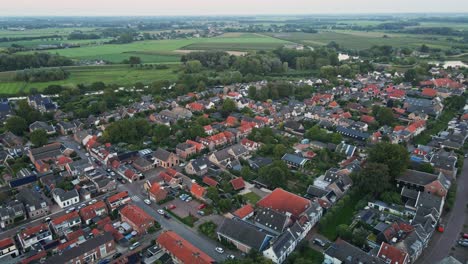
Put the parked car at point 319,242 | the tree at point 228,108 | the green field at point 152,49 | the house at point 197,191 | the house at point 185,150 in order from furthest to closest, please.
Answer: the green field at point 152,49 < the tree at point 228,108 < the house at point 185,150 < the house at point 197,191 < the parked car at point 319,242

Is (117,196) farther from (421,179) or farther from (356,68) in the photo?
(356,68)

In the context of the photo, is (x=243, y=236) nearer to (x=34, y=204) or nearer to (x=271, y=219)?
(x=271, y=219)

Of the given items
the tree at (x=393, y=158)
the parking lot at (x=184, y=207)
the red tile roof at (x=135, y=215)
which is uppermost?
the tree at (x=393, y=158)

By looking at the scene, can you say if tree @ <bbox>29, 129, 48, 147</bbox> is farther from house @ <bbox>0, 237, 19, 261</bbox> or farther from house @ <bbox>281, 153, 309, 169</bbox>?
house @ <bbox>281, 153, 309, 169</bbox>

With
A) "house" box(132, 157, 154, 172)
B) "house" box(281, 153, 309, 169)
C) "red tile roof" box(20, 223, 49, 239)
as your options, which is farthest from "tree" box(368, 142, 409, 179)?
"red tile roof" box(20, 223, 49, 239)

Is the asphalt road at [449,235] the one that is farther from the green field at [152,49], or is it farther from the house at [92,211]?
the green field at [152,49]

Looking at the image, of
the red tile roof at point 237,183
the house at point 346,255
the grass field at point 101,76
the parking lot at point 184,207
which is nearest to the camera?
the house at point 346,255

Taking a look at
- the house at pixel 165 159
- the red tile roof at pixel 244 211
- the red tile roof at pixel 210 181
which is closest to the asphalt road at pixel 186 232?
the red tile roof at pixel 244 211
